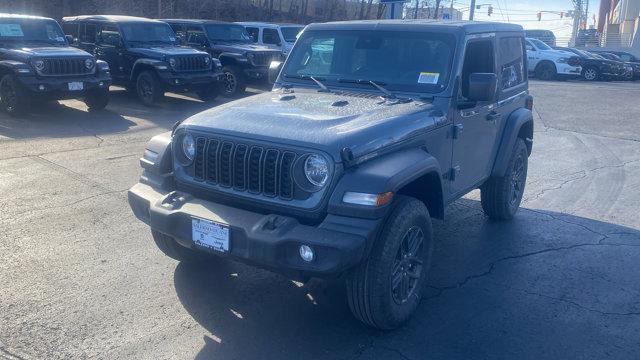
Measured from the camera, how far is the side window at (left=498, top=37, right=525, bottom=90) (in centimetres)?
611

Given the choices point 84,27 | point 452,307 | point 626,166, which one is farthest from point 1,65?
point 626,166

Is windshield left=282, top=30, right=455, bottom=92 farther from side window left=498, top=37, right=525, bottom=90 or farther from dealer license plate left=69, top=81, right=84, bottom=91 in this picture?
dealer license plate left=69, top=81, right=84, bottom=91

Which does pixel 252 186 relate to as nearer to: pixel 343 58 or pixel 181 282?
pixel 181 282

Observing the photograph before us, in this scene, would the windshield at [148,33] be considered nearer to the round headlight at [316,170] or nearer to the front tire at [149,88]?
the front tire at [149,88]

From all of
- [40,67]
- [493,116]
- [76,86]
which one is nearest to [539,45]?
[76,86]

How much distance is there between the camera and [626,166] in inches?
380

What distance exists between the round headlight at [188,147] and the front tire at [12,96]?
27.7 feet

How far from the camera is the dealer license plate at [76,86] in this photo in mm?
11828

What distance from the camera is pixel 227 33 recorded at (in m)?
16.8

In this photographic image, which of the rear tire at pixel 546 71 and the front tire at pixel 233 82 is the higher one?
the rear tire at pixel 546 71

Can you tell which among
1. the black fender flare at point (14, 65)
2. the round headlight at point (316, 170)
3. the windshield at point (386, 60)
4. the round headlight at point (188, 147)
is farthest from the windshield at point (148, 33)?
the round headlight at point (316, 170)

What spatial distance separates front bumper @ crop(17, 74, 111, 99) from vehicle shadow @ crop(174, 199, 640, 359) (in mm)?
7830

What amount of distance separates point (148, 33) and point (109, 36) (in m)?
0.87

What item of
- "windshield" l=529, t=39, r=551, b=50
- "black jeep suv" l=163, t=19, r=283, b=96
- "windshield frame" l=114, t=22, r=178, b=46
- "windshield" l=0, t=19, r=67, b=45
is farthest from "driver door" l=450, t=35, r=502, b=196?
"windshield" l=529, t=39, r=551, b=50
